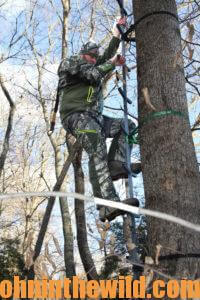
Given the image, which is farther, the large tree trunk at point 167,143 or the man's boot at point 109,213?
the man's boot at point 109,213

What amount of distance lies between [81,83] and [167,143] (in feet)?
5.14

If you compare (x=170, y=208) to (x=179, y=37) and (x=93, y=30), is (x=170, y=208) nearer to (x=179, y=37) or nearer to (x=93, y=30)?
(x=179, y=37)

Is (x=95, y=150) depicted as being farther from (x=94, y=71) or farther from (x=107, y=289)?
(x=107, y=289)

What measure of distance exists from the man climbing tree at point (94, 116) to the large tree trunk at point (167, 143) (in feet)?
2.36

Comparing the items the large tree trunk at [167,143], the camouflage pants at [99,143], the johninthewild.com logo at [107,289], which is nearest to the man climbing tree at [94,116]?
the camouflage pants at [99,143]

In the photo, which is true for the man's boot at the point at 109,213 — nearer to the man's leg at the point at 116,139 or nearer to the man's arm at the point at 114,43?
the man's leg at the point at 116,139

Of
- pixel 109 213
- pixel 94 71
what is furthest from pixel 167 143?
pixel 94 71

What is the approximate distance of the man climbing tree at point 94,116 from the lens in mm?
3479

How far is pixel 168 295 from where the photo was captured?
200 centimetres

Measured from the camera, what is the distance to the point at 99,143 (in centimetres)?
358

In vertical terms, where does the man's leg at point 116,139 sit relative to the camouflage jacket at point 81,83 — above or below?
below

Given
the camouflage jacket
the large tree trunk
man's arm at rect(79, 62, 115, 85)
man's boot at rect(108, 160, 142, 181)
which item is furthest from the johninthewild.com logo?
man's arm at rect(79, 62, 115, 85)

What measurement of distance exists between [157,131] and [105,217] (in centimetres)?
89

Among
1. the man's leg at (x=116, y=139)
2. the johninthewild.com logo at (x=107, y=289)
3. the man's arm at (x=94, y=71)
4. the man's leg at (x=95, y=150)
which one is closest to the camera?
the johninthewild.com logo at (x=107, y=289)
